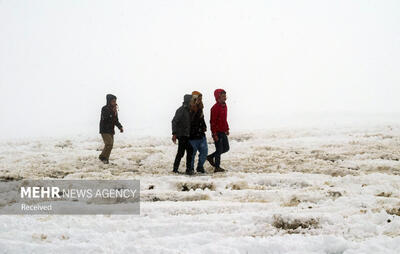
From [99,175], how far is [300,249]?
21.6 feet

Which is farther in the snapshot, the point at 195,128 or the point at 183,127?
the point at 195,128

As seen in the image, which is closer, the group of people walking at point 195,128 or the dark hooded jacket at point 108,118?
the group of people walking at point 195,128

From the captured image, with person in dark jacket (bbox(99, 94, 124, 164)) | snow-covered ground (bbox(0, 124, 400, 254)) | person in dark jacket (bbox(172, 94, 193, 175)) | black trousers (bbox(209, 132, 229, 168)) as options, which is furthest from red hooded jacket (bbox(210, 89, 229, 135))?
person in dark jacket (bbox(99, 94, 124, 164))

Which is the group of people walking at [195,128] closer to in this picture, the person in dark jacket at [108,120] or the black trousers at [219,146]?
the black trousers at [219,146]

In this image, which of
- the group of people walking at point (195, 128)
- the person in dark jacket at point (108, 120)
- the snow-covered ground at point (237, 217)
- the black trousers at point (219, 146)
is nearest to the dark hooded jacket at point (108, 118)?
the person in dark jacket at point (108, 120)

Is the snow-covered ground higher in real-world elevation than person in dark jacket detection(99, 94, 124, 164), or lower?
lower

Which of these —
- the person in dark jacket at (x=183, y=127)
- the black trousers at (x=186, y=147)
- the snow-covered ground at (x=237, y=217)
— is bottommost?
the snow-covered ground at (x=237, y=217)

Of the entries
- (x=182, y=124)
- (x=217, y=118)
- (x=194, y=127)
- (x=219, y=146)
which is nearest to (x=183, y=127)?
(x=182, y=124)

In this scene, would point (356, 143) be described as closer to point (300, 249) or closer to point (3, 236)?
point (300, 249)

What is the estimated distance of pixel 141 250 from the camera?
459 cm

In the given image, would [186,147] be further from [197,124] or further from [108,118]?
[108,118]

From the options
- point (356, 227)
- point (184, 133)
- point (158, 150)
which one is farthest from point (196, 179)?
point (158, 150)

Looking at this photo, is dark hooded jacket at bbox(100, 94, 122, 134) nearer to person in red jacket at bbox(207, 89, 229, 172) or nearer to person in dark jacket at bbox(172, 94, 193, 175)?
person in dark jacket at bbox(172, 94, 193, 175)

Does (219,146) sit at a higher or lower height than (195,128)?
lower
